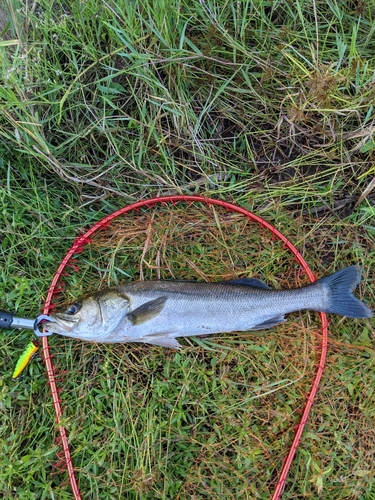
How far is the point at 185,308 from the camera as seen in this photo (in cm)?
281

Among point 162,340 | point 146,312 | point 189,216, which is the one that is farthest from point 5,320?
point 189,216

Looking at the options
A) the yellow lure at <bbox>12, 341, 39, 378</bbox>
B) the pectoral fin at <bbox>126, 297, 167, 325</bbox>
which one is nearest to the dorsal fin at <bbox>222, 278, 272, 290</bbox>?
the pectoral fin at <bbox>126, 297, 167, 325</bbox>

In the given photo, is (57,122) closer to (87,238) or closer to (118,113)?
→ (118,113)

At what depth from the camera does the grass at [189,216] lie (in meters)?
2.89

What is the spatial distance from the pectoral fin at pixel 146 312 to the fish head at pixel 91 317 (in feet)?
0.20

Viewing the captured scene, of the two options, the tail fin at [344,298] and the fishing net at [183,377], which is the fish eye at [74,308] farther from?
the tail fin at [344,298]

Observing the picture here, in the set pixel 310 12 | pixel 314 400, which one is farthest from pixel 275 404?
pixel 310 12

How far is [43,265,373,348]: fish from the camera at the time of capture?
9.10 ft

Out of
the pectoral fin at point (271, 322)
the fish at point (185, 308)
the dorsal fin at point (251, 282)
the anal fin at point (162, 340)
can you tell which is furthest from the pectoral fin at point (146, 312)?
the pectoral fin at point (271, 322)

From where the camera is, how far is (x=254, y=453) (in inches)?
111

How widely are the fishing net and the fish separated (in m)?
0.17

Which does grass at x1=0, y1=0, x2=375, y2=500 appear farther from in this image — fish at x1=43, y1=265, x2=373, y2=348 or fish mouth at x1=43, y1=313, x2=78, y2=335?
fish mouth at x1=43, y1=313, x2=78, y2=335

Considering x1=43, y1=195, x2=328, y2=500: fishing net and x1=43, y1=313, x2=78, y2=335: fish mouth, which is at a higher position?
x1=43, y1=313, x2=78, y2=335: fish mouth

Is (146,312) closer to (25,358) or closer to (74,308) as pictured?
(74,308)
